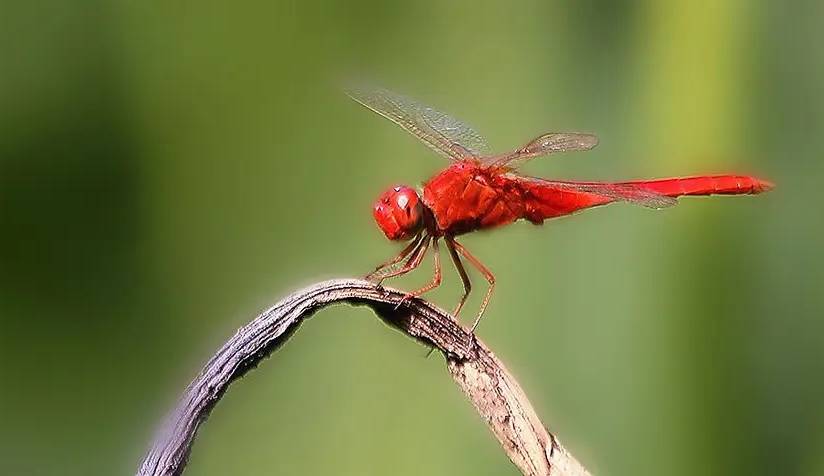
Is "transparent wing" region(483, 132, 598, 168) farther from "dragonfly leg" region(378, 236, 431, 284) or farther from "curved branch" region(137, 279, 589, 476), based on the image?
"curved branch" region(137, 279, 589, 476)

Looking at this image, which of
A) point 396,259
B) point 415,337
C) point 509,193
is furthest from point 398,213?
point 415,337

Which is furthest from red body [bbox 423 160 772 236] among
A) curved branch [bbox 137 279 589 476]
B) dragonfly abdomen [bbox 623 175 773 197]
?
curved branch [bbox 137 279 589 476]

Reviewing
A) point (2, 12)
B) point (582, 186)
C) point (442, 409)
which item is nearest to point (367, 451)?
point (442, 409)

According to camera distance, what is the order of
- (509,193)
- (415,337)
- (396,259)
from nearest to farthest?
(415,337) < (396,259) < (509,193)

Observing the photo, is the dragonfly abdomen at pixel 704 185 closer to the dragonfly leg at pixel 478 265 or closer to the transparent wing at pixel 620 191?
the transparent wing at pixel 620 191

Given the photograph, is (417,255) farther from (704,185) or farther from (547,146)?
(704,185)

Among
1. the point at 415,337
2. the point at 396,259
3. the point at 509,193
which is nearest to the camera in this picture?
the point at 415,337
